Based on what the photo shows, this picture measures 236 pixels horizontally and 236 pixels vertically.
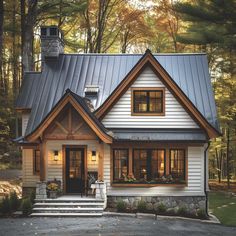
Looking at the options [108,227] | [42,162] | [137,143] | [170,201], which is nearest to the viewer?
[108,227]

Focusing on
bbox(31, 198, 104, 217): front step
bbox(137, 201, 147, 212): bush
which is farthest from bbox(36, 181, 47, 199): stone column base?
bbox(137, 201, 147, 212): bush

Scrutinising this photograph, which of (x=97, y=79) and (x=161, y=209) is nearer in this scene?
(x=161, y=209)

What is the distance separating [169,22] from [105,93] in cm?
1767

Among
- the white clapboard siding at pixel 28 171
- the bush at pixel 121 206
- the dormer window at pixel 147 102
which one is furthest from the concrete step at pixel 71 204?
the dormer window at pixel 147 102

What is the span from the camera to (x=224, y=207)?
2080cm

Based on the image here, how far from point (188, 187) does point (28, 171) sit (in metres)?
8.25

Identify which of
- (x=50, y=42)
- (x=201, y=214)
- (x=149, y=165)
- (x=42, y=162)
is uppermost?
(x=50, y=42)

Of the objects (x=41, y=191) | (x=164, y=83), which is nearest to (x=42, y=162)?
(x=41, y=191)

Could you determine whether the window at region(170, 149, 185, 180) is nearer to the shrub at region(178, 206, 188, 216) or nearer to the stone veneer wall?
the stone veneer wall

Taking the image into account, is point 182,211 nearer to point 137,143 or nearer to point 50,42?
point 137,143

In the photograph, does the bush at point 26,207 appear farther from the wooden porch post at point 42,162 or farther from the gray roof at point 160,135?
the gray roof at point 160,135

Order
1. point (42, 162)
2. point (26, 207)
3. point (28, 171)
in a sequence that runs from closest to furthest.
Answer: point (26, 207)
point (42, 162)
point (28, 171)

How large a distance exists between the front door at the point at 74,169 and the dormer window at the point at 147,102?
3.50 m

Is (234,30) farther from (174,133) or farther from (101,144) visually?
(101,144)
